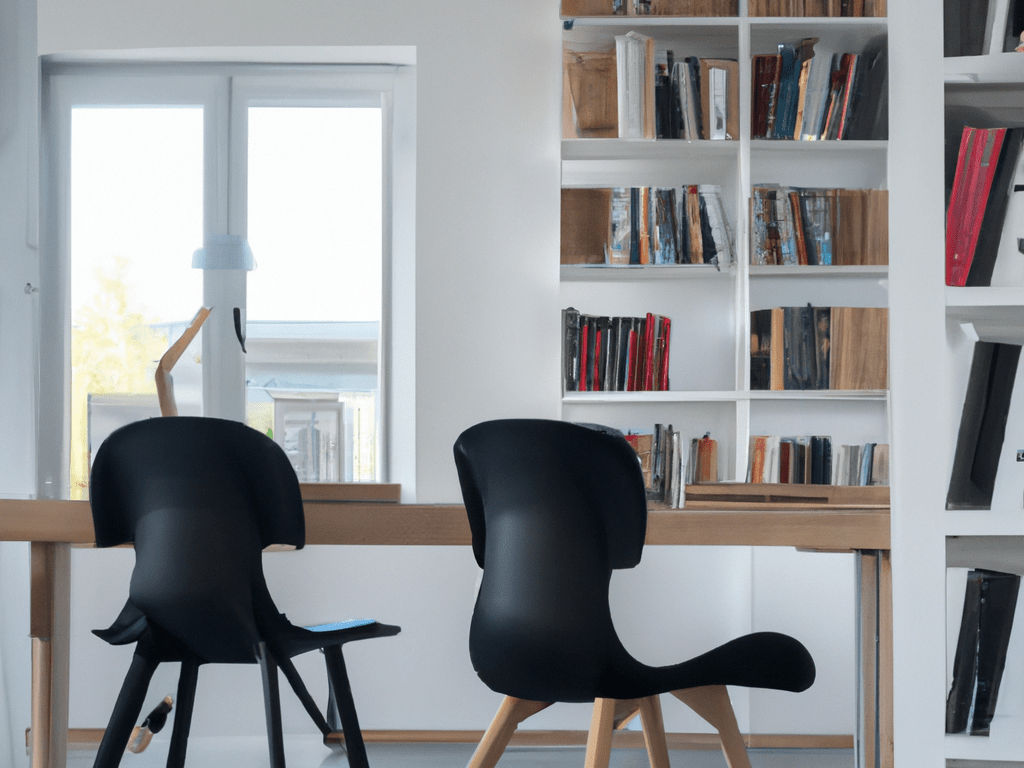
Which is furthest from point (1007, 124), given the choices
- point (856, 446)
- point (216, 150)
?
point (216, 150)

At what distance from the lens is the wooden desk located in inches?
63.7

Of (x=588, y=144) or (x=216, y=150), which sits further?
(x=216, y=150)

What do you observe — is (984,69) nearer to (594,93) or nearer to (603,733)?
(603,733)

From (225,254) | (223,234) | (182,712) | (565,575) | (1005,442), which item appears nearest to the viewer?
(1005,442)

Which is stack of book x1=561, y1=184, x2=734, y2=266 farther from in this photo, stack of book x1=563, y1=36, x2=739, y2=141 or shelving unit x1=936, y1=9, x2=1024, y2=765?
shelving unit x1=936, y1=9, x2=1024, y2=765

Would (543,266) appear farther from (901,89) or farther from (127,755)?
(127,755)

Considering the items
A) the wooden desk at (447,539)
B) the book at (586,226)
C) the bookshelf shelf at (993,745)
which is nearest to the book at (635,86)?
the book at (586,226)

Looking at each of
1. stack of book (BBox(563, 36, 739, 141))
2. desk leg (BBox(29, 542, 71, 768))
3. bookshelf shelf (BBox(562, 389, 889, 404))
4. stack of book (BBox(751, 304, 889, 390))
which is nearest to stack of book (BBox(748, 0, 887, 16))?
stack of book (BBox(563, 36, 739, 141))

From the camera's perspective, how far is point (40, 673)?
180 centimetres

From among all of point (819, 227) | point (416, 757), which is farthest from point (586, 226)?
point (416, 757)

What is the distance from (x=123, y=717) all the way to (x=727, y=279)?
7.50 ft

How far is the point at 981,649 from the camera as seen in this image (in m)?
1.21

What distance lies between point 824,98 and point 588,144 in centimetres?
77

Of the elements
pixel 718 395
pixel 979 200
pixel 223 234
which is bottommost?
pixel 718 395
